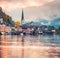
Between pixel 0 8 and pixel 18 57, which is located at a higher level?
pixel 0 8

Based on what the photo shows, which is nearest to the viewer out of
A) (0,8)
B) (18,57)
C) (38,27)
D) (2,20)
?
(18,57)

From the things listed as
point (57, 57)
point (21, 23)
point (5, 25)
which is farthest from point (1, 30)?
point (57, 57)

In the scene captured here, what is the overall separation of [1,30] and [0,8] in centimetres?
978

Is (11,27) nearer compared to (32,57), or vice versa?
(32,57)

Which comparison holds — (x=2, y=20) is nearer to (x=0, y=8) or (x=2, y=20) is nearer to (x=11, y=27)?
(x=11, y=27)

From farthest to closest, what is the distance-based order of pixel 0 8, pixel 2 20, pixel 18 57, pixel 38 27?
pixel 2 20, pixel 38 27, pixel 0 8, pixel 18 57

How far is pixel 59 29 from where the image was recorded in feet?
204

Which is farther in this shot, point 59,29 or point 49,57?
point 59,29

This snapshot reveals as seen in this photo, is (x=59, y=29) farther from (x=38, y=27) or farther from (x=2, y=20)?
(x=2, y=20)

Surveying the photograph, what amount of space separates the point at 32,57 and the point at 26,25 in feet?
136

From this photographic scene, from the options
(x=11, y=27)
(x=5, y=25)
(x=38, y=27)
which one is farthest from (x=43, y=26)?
(x=5, y=25)

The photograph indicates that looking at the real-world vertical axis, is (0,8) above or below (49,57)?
above

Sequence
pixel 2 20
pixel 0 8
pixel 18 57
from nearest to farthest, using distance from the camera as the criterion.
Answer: pixel 18 57 < pixel 0 8 < pixel 2 20

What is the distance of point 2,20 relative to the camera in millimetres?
63000
